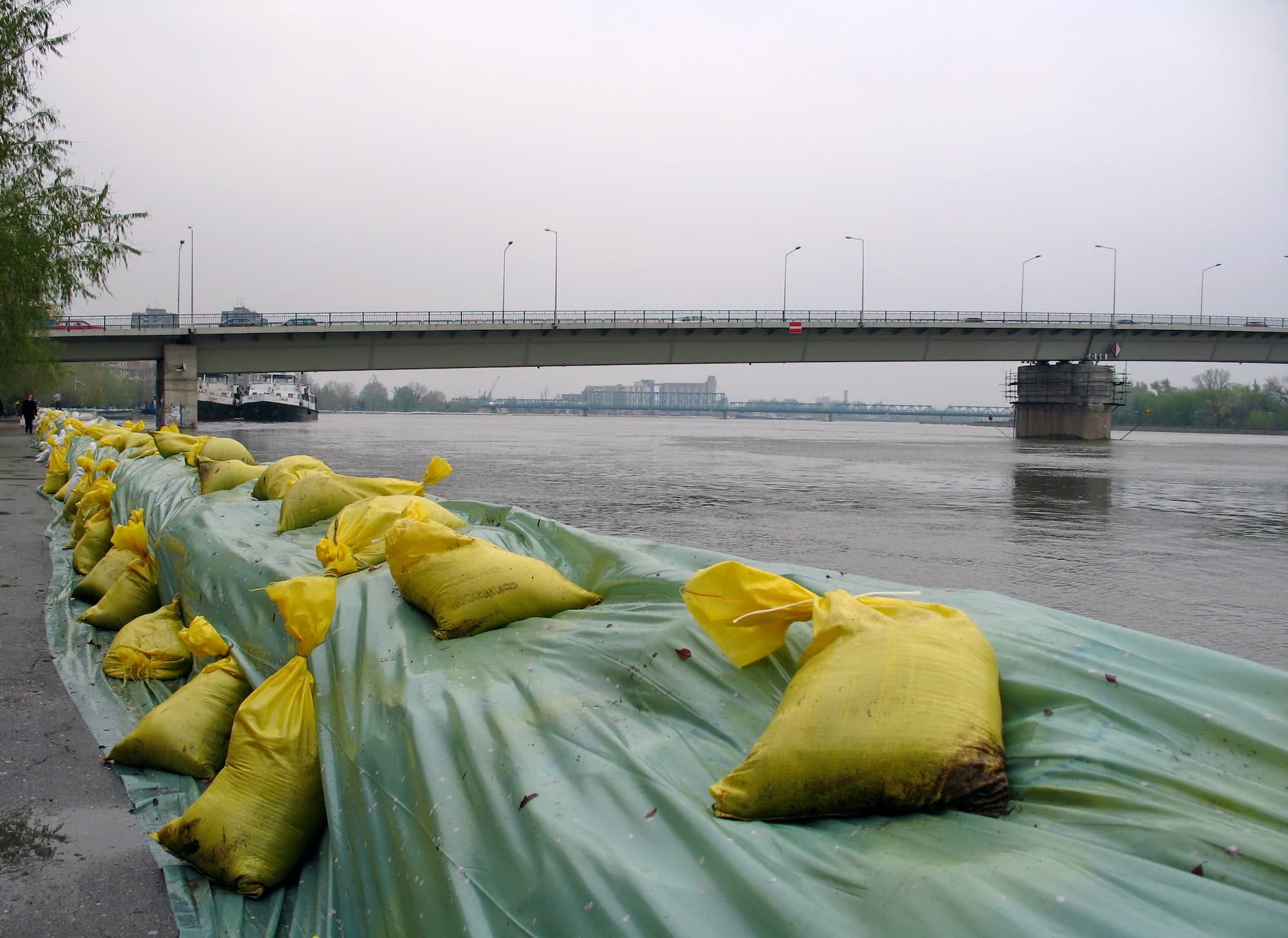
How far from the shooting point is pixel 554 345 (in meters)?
31.6

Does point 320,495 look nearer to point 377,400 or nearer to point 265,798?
point 265,798

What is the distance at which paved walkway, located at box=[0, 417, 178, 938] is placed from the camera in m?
2.21

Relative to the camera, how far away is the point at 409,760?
1.96 metres

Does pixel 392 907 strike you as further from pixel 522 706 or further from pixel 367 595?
pixel 367 595

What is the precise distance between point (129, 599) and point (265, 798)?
2.90m

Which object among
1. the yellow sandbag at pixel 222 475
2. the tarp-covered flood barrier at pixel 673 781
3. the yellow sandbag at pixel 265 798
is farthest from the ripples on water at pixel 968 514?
the yellow sandbag at pixel 222 475

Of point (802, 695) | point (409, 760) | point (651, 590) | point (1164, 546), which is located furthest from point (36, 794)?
point (1164, 546)

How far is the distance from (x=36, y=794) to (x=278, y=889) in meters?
1.14

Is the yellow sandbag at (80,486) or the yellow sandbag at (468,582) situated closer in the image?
the yellow sandbag at (468,582)

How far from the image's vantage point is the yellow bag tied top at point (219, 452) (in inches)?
252

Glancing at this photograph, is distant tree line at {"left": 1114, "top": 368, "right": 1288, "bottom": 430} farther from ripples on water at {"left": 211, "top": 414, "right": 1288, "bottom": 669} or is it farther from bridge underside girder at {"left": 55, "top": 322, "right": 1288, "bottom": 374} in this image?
ripples on water at {"left": 211, "top": 414, "right": 1288, "bottom": 669}

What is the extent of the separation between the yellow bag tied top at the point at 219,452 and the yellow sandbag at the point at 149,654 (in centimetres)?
243

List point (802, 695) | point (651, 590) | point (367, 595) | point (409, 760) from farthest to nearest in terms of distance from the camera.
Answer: point (367, 595)
point (651, 590)
point (409, 760)
point (802, 695)

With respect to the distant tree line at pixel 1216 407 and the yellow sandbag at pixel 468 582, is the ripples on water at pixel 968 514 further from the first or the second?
the distant tree line at pixel 1216 407
